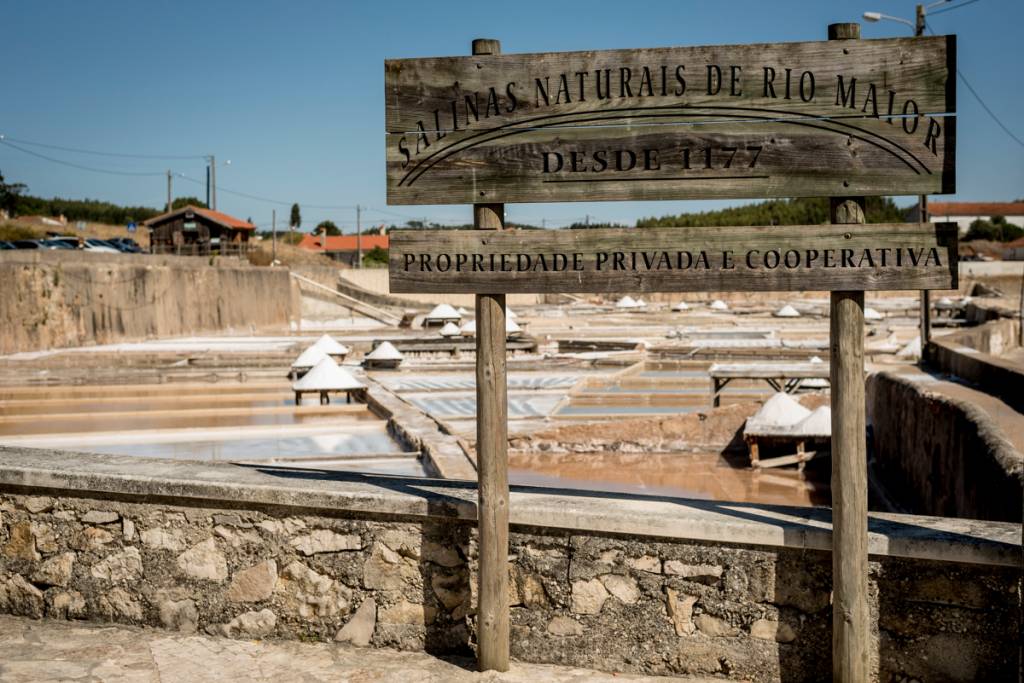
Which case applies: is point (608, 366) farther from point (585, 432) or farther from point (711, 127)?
point (711, 127)

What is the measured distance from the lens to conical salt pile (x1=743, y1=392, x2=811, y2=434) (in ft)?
58.7

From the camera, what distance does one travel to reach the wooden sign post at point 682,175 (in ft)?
11.5

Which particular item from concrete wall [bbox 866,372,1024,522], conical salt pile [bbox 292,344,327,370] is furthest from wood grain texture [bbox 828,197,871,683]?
conical salt pile [bbox 292,344,327,370]

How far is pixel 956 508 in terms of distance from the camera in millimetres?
9133

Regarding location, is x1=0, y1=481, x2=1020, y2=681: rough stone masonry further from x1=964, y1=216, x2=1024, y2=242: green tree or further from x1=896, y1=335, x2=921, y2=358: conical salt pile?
x1=964, y1=216, x2=1024, y2=242: green tree

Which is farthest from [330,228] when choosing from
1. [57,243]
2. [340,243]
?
[57,243]

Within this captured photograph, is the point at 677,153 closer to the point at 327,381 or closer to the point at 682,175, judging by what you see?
the point at 682,175

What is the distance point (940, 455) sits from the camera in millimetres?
10461

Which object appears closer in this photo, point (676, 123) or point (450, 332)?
point (676, 123)

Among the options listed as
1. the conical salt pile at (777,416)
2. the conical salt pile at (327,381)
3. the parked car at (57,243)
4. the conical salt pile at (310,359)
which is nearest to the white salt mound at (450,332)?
the conical salt pile at (310,359)

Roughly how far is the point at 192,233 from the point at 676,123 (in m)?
54.8

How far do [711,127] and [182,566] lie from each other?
274 centimetres

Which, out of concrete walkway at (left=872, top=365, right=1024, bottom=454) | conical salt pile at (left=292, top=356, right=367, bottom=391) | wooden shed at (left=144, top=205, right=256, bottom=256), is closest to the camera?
concrete walkway at (left=872, top=365, right=1024, bottom=454)

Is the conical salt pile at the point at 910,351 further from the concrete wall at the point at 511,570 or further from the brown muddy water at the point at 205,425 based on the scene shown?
the concrete wall at the point at 511,570
